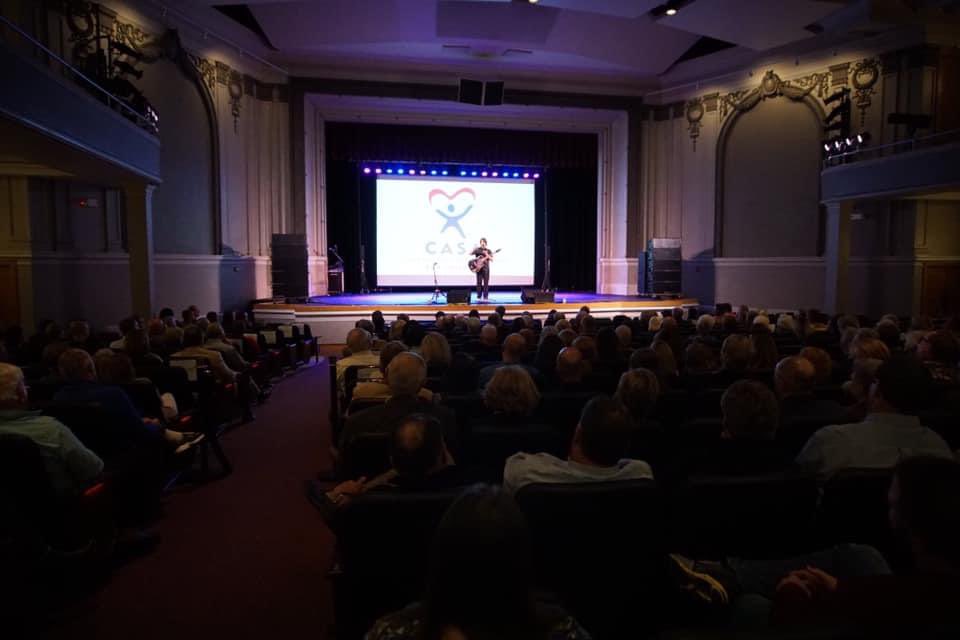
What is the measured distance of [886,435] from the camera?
2473 mm

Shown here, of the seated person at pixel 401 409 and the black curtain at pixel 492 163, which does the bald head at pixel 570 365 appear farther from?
the black curtain at pixel 492 163

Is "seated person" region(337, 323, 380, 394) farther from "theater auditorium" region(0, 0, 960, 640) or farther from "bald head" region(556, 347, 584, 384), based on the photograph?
"bald head" region(556, 347, 584, 384)

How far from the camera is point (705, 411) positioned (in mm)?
3869

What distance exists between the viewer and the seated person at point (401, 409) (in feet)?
9.86

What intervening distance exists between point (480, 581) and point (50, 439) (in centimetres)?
262

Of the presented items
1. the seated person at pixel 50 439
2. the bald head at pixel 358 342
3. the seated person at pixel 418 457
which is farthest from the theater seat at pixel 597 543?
the bald head at pixel 358 342

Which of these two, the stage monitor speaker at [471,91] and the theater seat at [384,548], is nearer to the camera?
the theater seat at [384,548]

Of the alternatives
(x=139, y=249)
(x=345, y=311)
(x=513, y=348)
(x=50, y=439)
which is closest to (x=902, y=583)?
(x=50, y=439)

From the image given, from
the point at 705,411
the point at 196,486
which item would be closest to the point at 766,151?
the point at 705,411

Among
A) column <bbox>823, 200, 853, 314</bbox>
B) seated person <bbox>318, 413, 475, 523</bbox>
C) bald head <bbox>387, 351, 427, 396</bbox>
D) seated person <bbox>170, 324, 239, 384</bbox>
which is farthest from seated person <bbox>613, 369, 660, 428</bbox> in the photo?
column <bbox>823, 200, 853, 314</bbox>

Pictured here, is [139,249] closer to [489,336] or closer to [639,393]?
[489,336]

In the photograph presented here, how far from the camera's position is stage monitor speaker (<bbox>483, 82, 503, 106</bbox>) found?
15.0 metres

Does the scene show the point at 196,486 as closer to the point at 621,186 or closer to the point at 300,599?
the point at 300,599

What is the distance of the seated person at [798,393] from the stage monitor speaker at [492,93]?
1292cm
